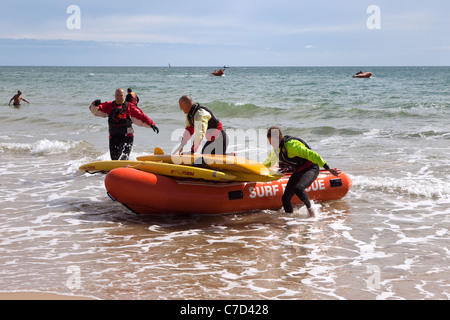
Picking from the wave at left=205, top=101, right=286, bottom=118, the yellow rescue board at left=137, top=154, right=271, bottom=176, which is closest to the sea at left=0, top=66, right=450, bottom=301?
the yellow rescue board at left=137, top=154, right=271, bottom=176

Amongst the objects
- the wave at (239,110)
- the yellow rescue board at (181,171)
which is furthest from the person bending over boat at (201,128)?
the wave at (239,110)

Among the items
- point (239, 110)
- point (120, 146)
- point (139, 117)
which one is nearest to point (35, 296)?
point (120, 146)

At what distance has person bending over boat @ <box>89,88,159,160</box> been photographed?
774cm

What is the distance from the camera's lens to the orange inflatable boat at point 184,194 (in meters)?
6.19

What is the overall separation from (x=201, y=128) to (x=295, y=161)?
132cm

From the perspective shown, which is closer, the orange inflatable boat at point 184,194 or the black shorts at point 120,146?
the orange inflatable boat at point 184,194

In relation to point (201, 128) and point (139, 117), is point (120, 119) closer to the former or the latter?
point (139, 117)

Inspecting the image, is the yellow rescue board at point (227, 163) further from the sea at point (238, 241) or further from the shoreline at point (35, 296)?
the shoreline at point (35, 296)

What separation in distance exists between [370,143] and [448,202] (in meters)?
5.29

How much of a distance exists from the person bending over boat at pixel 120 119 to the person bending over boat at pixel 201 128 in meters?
1.36

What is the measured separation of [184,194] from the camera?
6.24 m

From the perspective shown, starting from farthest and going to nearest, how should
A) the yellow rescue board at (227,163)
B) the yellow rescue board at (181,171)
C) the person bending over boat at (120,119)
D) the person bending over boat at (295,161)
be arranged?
the person bending over boat at (120,119), the yellow rescue board at (227,163), the yellow rescue board at (181,171), the person bending over boat at (295,161)
